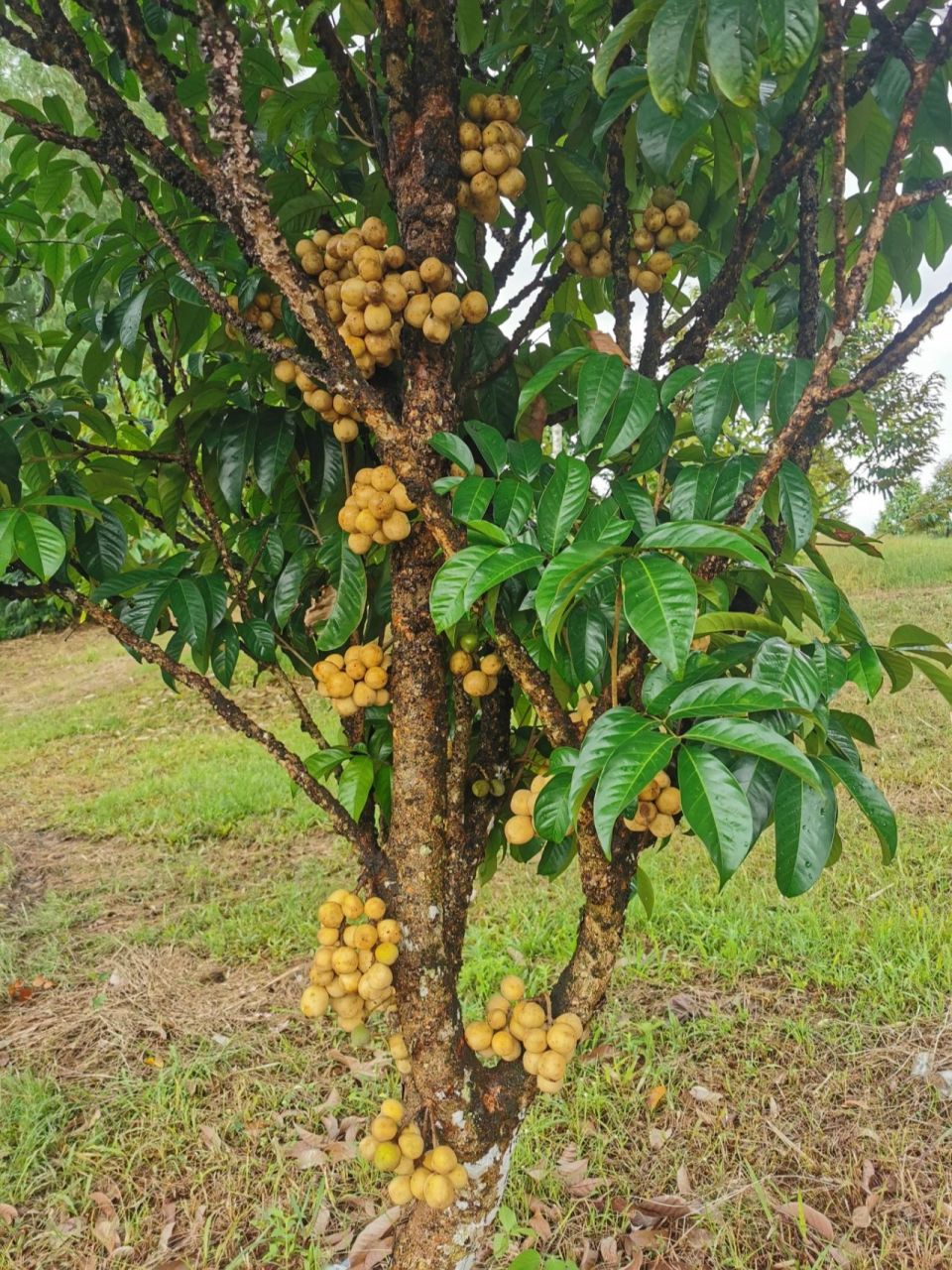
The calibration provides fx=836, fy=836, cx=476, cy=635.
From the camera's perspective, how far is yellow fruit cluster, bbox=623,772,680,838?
2.97 ft

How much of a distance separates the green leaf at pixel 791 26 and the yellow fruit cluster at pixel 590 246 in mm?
547

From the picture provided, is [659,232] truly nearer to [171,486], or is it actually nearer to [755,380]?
[755,380]

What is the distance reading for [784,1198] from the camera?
5.93ft

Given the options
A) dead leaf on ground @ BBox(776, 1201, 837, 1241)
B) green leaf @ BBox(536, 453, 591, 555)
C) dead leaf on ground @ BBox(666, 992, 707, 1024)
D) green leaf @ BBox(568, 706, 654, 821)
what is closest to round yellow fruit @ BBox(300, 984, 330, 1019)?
green leaf @ BBox(568, 706, 654, 821)

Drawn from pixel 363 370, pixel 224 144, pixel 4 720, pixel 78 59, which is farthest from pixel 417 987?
pixel 4 720

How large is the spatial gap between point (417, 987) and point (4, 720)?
626 cm

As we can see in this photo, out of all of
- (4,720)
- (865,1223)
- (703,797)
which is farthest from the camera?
(4,720)

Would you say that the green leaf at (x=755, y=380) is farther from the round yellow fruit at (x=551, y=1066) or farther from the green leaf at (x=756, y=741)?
the round yellow fruit at (x=551, y=1066)

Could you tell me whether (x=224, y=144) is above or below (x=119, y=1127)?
above

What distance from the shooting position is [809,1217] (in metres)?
1.74

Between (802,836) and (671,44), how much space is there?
0.71 meters

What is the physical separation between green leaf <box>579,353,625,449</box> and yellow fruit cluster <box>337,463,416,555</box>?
24 centimetres

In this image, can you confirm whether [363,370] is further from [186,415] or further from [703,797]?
[703,797]

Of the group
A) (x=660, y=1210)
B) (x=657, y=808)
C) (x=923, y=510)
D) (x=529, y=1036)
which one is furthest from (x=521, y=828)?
(x=923, y=510)
